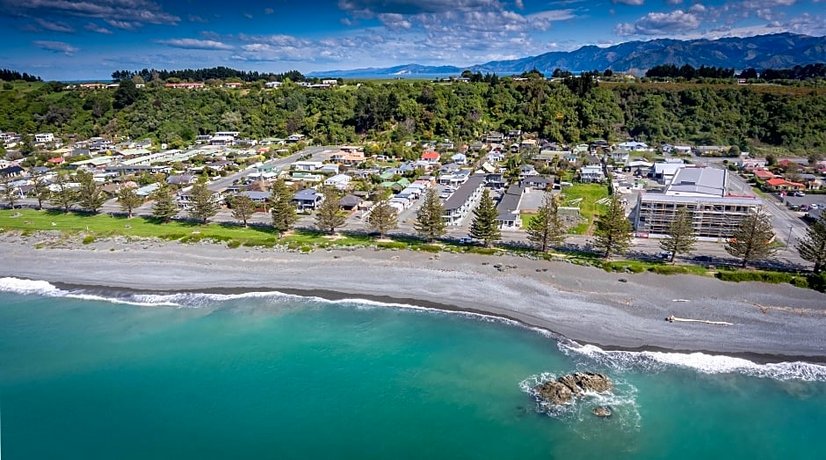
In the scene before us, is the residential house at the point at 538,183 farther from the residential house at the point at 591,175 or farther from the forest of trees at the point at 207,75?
the forest of trees at the point at 207,75

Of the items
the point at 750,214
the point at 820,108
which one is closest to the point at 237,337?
the point at 750,214

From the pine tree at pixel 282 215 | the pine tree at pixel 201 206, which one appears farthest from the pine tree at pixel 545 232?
the pine tree at pixel 201 206

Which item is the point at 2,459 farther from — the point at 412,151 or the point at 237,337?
the point at 412,151

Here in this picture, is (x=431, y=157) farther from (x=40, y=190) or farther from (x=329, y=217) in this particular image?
(x=40, y=190)

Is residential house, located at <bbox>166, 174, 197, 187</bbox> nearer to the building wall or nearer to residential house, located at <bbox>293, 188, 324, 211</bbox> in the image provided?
residential house, located at <bbox>293, 188, 324, 211</bbox>

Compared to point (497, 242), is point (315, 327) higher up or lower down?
lower down

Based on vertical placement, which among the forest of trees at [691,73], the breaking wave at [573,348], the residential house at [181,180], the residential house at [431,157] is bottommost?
the breaking wave at [573,348]
